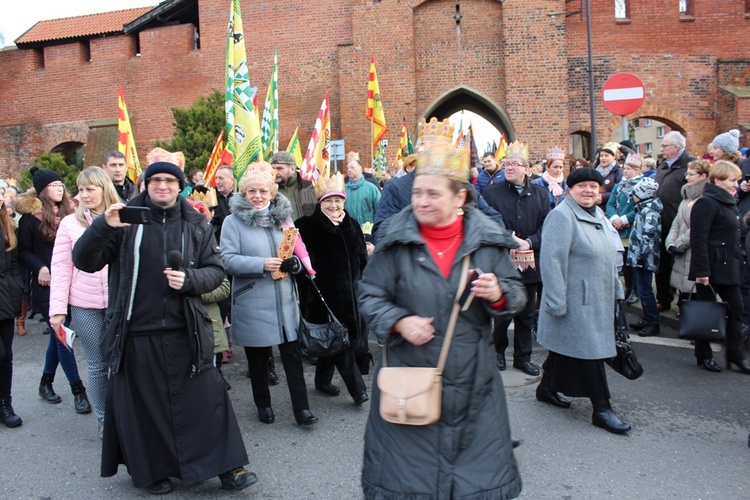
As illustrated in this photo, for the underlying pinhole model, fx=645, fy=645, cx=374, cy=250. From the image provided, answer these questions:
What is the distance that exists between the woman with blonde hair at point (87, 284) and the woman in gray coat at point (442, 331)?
2575 millimetres

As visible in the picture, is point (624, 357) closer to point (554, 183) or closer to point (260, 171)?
point (260, 171)

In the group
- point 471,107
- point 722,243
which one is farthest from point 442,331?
point 471,107

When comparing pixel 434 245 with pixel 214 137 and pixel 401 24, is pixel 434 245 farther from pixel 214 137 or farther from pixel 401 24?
pixel 401 24

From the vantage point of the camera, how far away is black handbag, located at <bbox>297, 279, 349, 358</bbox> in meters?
4.94

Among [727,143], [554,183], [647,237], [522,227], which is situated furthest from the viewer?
[554,183]

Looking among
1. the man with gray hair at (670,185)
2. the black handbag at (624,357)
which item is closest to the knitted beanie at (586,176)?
the black handbag at (624,357)

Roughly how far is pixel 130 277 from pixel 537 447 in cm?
291

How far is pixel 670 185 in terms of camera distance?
805 cm

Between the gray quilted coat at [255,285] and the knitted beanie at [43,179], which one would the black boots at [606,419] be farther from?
the knitted beanie at [43,179]

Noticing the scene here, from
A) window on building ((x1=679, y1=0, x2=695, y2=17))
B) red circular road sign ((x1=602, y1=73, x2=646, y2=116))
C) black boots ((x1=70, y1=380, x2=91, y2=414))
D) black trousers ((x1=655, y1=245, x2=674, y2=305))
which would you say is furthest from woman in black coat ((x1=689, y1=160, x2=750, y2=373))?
window on building ((x1=679, y1=0, x2=695, y2=17))

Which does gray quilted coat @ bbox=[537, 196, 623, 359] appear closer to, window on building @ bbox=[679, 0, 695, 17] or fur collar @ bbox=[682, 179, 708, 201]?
fur collar @ bbox=[682, 179, 708, 201]

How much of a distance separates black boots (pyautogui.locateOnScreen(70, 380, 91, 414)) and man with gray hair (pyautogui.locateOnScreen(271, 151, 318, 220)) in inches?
106

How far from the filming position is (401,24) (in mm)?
21078

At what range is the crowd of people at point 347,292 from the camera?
2.68 m
